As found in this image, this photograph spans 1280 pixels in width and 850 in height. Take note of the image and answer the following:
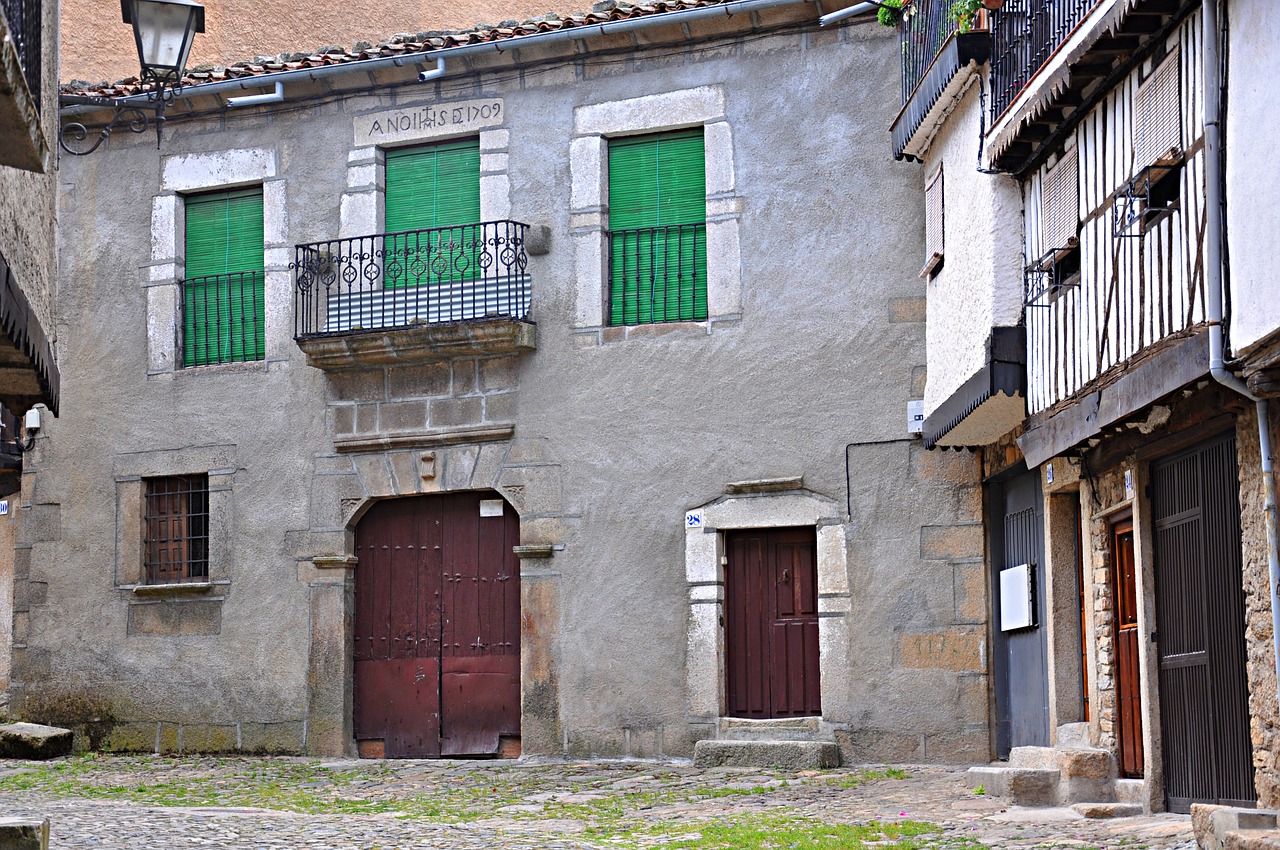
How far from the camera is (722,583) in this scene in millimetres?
13203

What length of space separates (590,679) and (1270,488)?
261 inches

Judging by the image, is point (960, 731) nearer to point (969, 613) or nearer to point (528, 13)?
point (969, 613)

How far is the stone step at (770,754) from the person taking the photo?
12.3 meters

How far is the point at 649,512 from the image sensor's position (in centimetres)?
1339

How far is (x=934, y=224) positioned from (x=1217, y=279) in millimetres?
4768

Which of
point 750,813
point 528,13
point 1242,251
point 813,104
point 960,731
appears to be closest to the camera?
point 1242,251

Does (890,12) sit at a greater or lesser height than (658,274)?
greater

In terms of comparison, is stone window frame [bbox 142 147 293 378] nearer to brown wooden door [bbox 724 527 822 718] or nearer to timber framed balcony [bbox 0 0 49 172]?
brown wooden door [bbox 724 527 822 718]

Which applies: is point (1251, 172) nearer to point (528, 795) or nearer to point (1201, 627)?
point (1201, 627)

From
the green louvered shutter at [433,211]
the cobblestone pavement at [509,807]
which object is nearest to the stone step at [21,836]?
the cobblestone pavement at [509,807]

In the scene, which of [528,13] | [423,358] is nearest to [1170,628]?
[423,358]

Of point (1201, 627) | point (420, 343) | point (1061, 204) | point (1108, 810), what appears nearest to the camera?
point (1201, 627)

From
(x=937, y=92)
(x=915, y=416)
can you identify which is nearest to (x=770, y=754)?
(x=915, y=416)

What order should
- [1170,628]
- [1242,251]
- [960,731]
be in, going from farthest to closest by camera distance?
[960,731] → [1170,628] → [1242,251]
